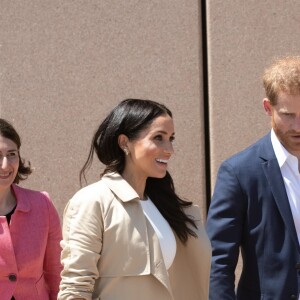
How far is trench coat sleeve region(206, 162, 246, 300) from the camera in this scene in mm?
3910

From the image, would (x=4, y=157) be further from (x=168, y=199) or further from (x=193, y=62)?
(x=193, y=62)

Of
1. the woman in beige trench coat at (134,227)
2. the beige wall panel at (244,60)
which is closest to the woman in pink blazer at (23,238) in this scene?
the woman in beige trench coat at (134,227)

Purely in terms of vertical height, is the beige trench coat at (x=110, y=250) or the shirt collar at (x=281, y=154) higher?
the shirt collar at (x=281, y=154)

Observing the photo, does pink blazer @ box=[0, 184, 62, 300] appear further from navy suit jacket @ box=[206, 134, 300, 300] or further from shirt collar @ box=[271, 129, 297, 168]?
shirt collar @ box=[271, 129, 297, 168]

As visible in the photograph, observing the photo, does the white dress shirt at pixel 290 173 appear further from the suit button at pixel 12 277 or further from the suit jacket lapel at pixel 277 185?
the suit button at pixel 12 277

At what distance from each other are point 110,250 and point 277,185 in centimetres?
98

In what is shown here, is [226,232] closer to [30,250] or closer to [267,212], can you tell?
[267,212]

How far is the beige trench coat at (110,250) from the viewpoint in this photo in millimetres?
3266

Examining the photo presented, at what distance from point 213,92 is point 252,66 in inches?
10.6

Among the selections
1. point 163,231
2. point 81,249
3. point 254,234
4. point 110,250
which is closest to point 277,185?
point 254,234

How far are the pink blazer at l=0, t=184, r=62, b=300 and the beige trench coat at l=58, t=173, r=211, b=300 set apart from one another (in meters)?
0.80

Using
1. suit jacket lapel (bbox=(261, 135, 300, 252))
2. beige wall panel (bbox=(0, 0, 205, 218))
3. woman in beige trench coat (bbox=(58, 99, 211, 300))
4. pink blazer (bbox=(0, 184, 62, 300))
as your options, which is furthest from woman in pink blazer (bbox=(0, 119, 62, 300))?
suit jacket lapel (bbox=(261, 135, 300, 252))

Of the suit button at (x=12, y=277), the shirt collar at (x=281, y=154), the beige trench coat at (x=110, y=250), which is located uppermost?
the shirt collar at (x=281, y=154)

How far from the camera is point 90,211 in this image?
333 centimetres
